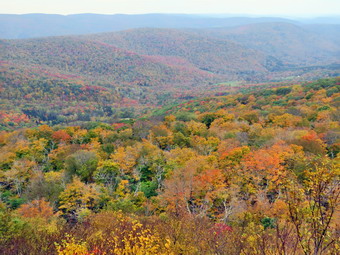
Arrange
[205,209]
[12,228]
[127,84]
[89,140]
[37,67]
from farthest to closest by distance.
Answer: [127,84] < [37,67] < [89,140] < [205,209] < [12,228]

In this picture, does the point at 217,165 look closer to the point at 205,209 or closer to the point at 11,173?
the point at 205,209

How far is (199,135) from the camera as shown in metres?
47.8

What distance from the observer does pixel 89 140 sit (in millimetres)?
52031

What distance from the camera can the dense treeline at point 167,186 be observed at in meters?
13.6

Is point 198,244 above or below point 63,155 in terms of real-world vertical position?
above

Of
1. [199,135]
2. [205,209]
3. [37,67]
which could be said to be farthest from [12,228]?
[37,67]

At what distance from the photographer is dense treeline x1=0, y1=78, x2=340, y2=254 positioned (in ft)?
44.6

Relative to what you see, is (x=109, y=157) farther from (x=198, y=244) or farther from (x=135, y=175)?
(x=198, y=244)

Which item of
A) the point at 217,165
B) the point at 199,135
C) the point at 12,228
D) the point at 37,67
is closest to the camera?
the point at 12,228

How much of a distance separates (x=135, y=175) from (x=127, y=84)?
16536cm

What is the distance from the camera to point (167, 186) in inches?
1135

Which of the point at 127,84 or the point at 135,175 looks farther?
the point at 127,84

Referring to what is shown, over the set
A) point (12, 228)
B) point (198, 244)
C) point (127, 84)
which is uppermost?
point (198, 244)

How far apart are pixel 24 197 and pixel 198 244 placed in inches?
1140
